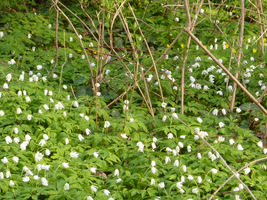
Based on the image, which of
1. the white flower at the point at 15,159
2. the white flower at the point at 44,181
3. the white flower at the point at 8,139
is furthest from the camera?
the white flower at the point at 8,139

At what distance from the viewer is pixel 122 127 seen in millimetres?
4852

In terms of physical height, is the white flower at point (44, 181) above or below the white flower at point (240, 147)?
below

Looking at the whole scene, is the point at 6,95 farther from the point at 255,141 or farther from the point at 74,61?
the point at 255,141

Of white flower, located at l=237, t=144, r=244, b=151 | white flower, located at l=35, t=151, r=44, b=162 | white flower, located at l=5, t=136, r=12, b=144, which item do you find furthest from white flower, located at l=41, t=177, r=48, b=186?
white flower, located at l=237, t=144, r=244, b=151

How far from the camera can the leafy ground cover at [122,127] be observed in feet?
12.9

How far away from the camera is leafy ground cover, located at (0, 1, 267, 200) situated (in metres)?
3.93

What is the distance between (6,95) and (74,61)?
1524 millimetres

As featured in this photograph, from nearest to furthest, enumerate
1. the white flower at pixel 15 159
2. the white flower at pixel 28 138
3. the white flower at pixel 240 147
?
the white flower at pixel 15 159, the white flower at pixel 28 138, the white flower at pixel 240 147

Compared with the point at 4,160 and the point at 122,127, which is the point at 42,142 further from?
the point at 122,127

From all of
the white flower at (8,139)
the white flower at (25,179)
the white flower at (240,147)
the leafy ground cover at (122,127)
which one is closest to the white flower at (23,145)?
the leafy ground cover at (122,127)

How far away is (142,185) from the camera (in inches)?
158

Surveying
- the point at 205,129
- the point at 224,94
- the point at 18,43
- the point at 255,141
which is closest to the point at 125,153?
the point at 205,129

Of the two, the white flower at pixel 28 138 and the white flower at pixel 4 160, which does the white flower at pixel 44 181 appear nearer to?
the white flower at pixel 4 160

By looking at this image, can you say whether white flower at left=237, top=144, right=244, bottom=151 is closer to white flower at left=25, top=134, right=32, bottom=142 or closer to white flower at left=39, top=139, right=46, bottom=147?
white flower at left=39, top=139, right=46, bottom=147
